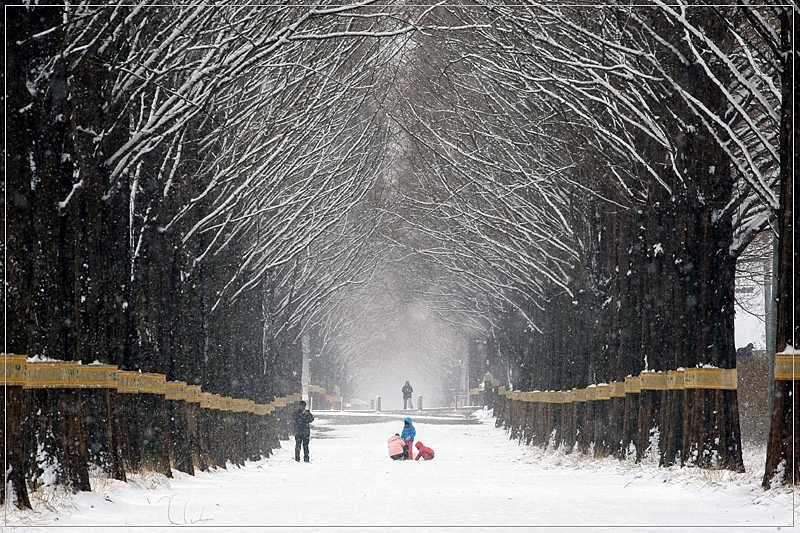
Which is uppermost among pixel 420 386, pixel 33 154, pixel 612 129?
pixel 612 129

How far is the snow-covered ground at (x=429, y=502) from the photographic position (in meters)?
10.8

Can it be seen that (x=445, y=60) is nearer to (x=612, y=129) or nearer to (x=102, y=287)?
(x=612, y=129)

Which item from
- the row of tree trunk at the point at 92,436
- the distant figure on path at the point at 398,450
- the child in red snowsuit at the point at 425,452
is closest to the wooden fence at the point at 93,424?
the row of tree trunk at the point at 92,436

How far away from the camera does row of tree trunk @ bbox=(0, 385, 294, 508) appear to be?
1092 cm

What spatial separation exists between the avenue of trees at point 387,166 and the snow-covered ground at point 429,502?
0.74 meters

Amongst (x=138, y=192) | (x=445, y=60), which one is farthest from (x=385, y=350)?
(x=138, y=192)

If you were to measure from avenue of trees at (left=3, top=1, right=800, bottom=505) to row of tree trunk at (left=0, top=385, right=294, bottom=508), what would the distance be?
2.0 inches

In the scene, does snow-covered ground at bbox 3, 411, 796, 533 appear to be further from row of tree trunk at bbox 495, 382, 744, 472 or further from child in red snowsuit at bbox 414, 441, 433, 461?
child in red snowsuit at bbox 414, 441, 433, 461

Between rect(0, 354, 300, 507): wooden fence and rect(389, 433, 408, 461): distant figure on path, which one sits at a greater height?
rect(0, 354, 300, 507): wooden fence

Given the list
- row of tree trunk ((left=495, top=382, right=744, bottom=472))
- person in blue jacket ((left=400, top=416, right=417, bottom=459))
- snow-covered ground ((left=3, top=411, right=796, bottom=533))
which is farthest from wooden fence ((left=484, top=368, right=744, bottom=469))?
person in blue jacket ((left=400, top=416, right=417, bottom=459))

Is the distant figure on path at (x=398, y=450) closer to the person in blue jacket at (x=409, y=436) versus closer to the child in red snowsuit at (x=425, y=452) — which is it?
the person in blue jacket at (x=409, y=436)

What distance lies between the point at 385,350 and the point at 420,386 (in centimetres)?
6586

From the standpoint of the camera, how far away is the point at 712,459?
1811cm

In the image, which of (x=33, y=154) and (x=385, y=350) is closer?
(x=33, y=154)
